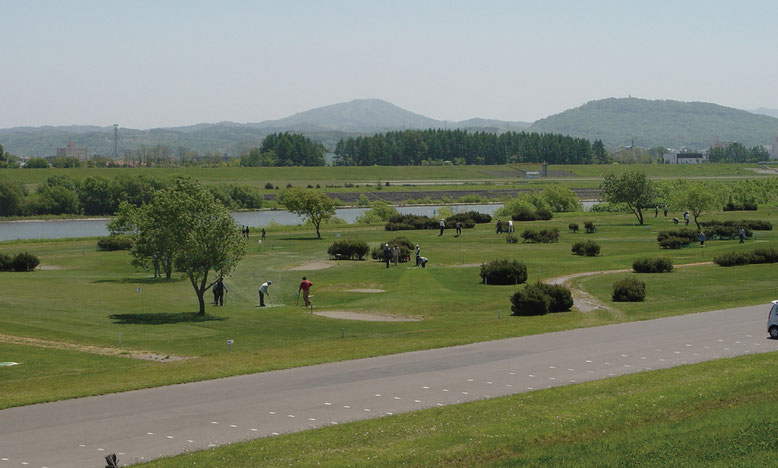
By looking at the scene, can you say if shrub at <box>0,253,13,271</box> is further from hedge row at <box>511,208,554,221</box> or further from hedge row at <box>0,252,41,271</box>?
hedge row at <box>511,208,554,221</box>

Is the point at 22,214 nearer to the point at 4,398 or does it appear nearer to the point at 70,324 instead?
the point at 70,324

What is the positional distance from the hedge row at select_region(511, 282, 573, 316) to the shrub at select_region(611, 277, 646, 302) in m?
3.37

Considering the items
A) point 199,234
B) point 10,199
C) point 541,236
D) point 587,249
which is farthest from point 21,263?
point 10,199

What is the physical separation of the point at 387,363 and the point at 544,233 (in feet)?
168

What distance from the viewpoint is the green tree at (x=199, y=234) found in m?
37.8

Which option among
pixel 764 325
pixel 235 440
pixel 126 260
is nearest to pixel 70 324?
pixel 235 440

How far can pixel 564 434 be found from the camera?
15.6 meters

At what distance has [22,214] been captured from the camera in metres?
149

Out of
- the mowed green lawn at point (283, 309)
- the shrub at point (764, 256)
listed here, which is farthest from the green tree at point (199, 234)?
the shrub at point (764, 256)

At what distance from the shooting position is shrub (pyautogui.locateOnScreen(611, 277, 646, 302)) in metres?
39.6

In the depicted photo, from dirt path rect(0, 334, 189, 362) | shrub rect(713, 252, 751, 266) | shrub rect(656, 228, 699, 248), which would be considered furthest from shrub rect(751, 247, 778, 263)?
dirt path rect(0, 334, 189, 362)

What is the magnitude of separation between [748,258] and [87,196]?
131 m

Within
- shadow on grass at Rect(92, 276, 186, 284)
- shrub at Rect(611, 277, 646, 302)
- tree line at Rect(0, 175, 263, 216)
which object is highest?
tree line at Rect(0, 175, 263, 216)

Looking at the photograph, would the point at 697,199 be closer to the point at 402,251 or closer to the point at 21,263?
the point at 402,251
